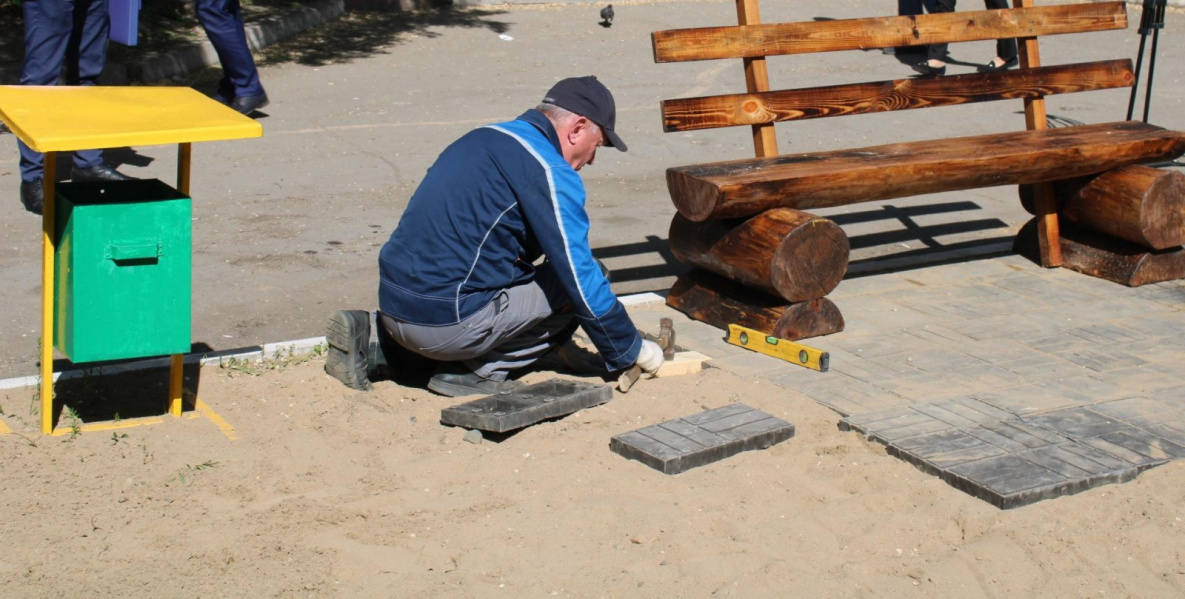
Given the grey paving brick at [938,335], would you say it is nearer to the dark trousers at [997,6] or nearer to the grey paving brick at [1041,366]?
the grey paving brick at [1041,366]

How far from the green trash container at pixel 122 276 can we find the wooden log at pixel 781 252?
7.66 feet

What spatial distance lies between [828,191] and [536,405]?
1.91 metres

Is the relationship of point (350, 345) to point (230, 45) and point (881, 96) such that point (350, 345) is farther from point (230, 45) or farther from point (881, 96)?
point (230, 45)

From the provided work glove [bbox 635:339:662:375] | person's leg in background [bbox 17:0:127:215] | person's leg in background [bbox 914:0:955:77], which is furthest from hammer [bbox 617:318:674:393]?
person's leg in background [bbox 914:0:955:77]

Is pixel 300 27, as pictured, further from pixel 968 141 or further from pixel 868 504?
pixel 868 504

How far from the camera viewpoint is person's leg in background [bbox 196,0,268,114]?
9211mm

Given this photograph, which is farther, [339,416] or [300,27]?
[300,27]

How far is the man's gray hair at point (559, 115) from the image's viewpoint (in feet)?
14.9

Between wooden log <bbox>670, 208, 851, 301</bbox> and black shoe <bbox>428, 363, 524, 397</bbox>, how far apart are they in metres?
1.16

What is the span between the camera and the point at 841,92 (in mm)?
6078

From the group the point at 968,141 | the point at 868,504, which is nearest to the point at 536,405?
the point at 868,504

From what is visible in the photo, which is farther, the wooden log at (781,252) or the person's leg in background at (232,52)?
the person's leg in background at (232,52)

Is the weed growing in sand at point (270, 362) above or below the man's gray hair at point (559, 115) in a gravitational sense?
below

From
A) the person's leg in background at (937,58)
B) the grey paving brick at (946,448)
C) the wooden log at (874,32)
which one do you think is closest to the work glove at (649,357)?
the grey paving brick at (946,448)
